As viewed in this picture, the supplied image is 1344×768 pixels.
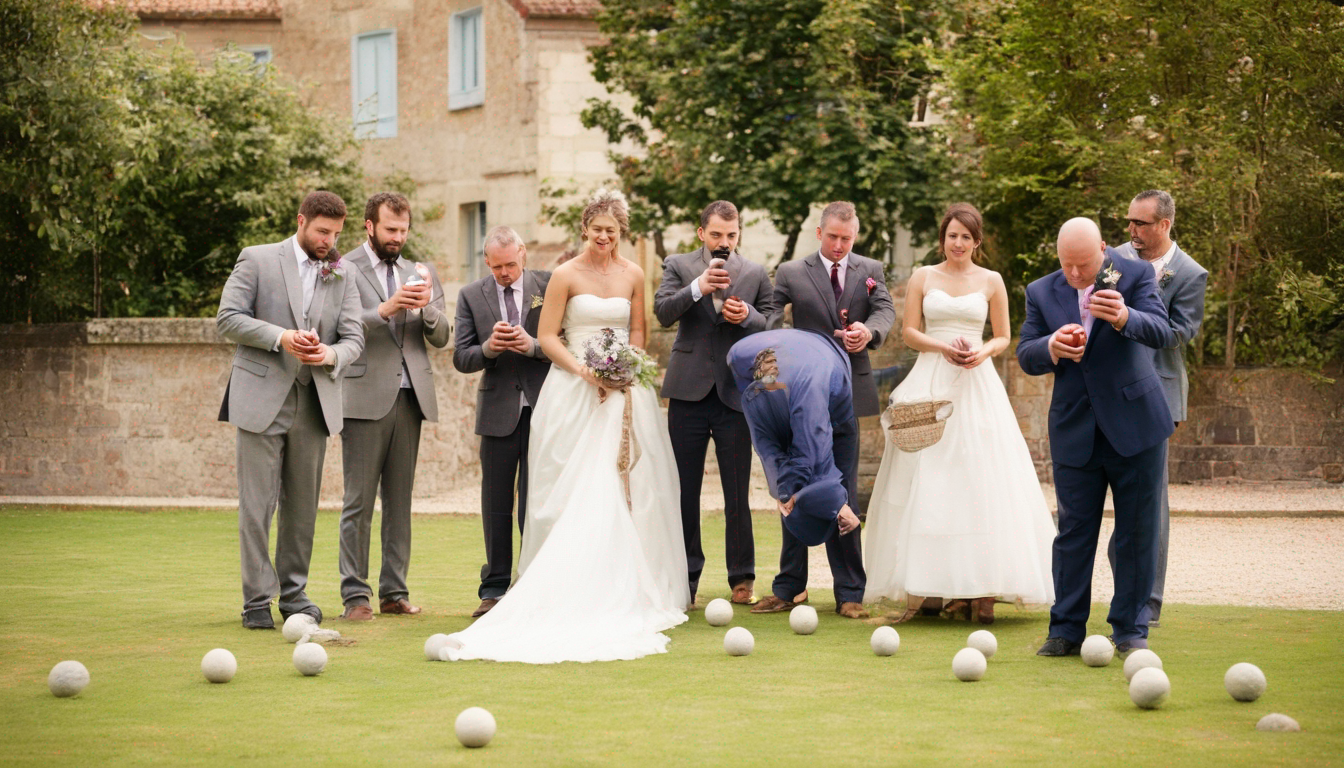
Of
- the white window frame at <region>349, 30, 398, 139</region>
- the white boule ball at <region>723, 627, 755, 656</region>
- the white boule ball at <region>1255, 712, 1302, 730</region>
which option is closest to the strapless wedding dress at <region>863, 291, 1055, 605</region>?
the white boule ball at <region>723, 627, 755, 656</region>

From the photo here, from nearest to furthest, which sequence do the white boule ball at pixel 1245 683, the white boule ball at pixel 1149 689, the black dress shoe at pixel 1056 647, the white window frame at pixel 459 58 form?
1. the white boule ball at pixel 1149 689
2. the white boule ball at pixel 1245 683
3. the black dress shoe at pixel 1056 647
4. the white window frame at pixel 459 58

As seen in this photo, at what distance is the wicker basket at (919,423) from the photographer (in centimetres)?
789

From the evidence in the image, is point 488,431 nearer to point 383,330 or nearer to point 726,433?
point 383,330

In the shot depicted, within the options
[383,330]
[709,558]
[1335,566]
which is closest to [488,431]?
[383,330]

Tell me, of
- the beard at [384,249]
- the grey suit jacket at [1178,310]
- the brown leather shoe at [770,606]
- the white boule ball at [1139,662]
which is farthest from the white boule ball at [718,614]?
the beard at [384,249]

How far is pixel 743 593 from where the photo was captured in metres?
8.64

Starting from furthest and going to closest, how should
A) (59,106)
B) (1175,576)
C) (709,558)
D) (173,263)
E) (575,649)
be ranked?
(173,263)
(59,106)
(709,558)
(1175,576)
(575,649)

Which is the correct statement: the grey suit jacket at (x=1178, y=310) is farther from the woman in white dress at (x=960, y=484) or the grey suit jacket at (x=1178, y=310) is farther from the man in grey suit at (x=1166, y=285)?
the woman in white dress at (x=960, y=484)

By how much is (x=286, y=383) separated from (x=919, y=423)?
340 centimetres

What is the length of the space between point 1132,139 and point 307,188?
35.2 feet

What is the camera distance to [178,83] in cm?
Result: 1934

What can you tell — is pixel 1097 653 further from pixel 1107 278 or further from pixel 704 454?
pixel 704 454

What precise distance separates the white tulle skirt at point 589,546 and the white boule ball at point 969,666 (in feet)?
4.91

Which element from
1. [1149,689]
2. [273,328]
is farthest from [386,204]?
[1149,689]
